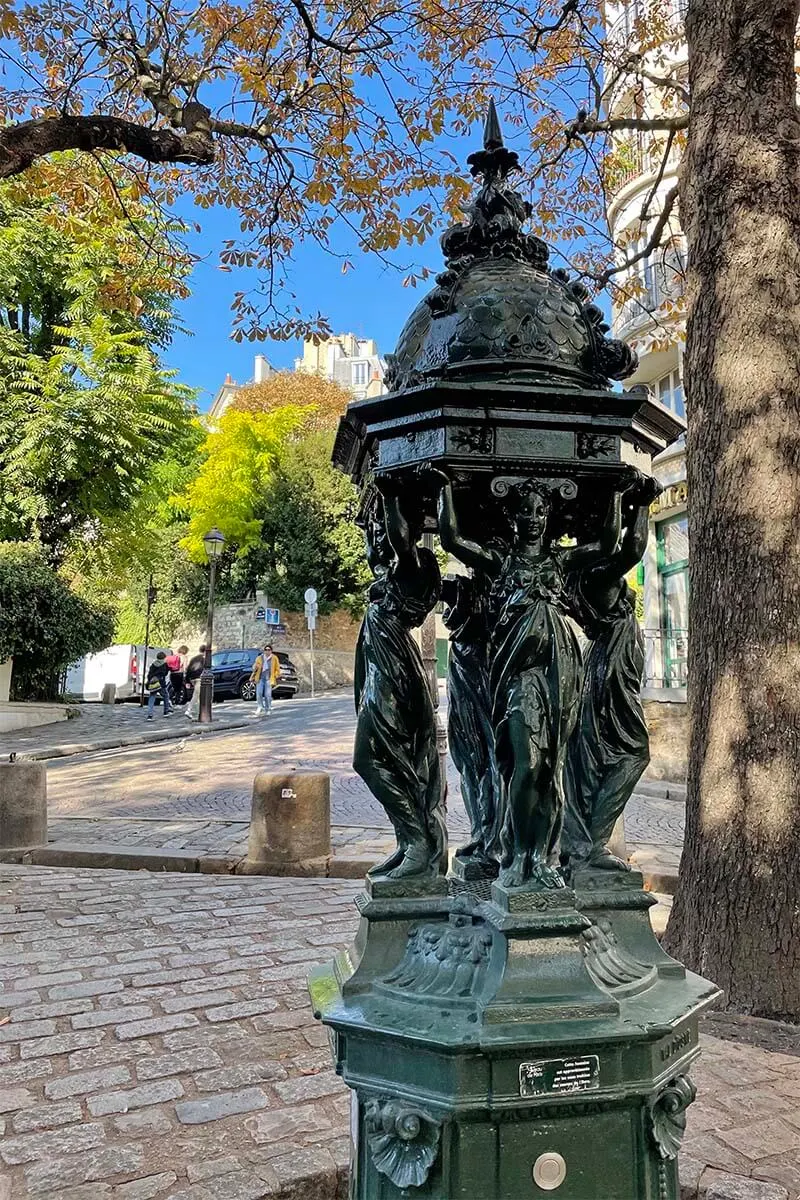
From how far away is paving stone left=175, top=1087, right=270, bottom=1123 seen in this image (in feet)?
10.3

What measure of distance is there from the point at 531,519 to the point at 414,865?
1102 millimetres

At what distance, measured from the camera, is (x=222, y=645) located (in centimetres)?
3781

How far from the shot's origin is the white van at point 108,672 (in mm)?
33844

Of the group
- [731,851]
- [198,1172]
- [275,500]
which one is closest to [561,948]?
[198,1172]

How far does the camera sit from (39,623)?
19469 millimetres

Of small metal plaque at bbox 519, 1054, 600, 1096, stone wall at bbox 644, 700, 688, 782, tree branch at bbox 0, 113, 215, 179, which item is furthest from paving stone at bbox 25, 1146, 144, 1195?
stone wall at bbox 644, 700, 688, 782

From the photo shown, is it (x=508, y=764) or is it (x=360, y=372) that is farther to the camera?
(x=360, y=372)

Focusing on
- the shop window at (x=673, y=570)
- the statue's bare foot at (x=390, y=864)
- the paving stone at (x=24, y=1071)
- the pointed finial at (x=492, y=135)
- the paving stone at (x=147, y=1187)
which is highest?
the shop window at (x=673, y=570)

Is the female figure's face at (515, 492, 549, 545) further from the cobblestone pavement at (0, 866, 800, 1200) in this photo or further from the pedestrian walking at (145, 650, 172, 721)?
the pedestrian walking at (145, 650, 172, 721)

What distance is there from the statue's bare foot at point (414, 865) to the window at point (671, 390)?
19924 mm

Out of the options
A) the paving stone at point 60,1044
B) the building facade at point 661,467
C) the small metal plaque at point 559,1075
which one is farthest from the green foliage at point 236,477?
the small metal plaque at point 559,1075

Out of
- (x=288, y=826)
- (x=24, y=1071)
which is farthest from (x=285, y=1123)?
(x=288, y=826)

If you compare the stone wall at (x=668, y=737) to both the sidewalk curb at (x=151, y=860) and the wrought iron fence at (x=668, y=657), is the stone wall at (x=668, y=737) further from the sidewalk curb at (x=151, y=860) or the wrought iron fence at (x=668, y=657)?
the sidewalk curb at (x=151, y=860)

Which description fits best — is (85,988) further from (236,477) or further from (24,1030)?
(236,477)
